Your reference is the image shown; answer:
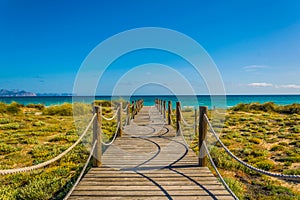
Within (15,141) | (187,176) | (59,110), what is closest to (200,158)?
(187,176)

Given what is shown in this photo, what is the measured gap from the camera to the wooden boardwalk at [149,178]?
397 cm

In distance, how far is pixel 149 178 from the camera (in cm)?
473

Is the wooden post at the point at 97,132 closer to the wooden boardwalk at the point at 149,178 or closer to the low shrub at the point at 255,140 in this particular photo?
the wooden boardwalk at the point at 149,178

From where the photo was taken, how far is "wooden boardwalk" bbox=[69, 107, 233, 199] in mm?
3971

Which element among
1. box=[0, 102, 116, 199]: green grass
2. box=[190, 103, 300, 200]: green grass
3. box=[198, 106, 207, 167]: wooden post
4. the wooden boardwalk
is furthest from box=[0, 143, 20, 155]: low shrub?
box=[190, 103, 300, 200]: green grass

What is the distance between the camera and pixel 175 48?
13133mm

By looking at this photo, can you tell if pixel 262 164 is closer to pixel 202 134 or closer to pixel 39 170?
pixel 202 134

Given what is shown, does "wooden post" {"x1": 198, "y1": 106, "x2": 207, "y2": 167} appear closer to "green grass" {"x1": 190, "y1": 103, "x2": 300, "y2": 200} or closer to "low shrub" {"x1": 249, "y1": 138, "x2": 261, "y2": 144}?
"green grass" {"x1": 190, "y1": 103, "x2": 300, "y2": 200}

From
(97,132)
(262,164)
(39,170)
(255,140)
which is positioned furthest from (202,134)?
(255,140)

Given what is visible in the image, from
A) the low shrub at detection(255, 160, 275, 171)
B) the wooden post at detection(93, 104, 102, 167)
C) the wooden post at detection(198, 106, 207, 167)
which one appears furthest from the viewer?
the low shrub at detection(255, 160, 275, 171)

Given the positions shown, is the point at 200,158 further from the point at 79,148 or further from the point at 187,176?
the point at 79,148

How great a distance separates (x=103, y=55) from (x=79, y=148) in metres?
5.75

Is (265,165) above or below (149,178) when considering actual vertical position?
below

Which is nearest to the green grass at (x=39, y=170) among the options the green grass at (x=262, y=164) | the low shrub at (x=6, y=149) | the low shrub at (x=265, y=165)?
the low shrub at (x=6, y=149)
